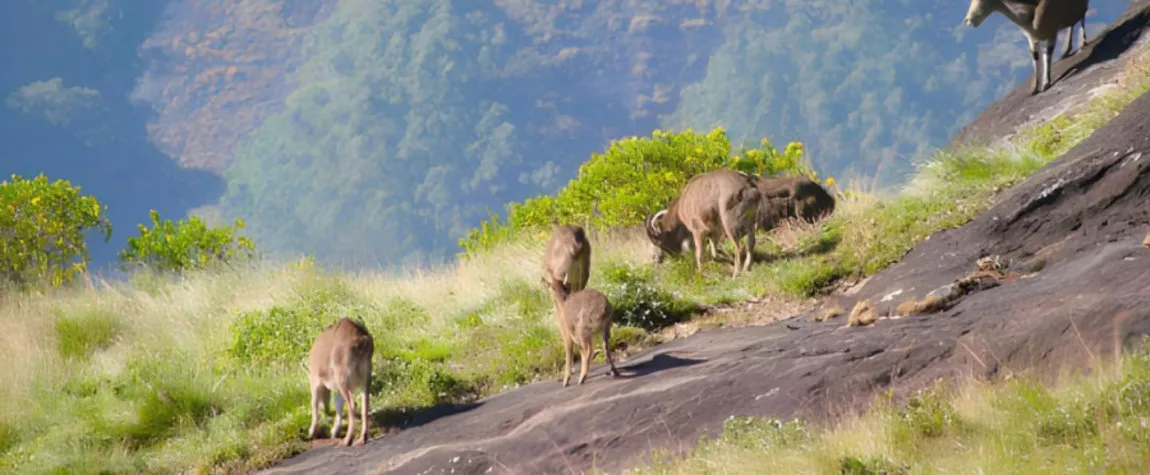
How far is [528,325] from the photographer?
11.8 meters

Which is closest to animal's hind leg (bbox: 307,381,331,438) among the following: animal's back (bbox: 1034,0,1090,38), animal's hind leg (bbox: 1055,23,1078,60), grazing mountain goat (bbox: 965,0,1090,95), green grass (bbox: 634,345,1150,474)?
green grass (bbox: 634,345,1150,474)

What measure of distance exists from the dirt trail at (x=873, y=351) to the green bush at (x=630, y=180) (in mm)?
5958

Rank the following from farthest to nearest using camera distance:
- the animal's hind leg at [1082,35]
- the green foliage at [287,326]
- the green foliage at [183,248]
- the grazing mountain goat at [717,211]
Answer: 1. the animal's hind leg at [1082,35]
2. the green foliage at [183,248]
3. the grazing mountain goat at [717,211]
4. the green foliage at [287,326]

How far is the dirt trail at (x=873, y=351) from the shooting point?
21.6 ft

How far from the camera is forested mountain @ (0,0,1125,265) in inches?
4203

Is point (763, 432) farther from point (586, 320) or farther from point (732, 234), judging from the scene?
point (732, 234)

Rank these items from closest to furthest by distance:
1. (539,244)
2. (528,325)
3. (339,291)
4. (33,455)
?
(33,455) < (528,325) < (339,291) < (539,244)

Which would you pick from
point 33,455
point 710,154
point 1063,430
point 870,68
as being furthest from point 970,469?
point 870,68

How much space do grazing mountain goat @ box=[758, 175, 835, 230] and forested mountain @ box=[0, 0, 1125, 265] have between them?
8764 centimetres

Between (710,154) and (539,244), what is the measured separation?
3.20m

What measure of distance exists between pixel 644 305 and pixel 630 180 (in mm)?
5623

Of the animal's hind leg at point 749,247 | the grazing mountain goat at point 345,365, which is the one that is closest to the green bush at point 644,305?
the animal's hind leg at point 749,247

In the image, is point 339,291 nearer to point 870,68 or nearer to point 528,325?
point 528,325

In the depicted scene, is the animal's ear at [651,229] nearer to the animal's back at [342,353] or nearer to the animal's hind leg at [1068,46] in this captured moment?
the animal's back at [342,353]
